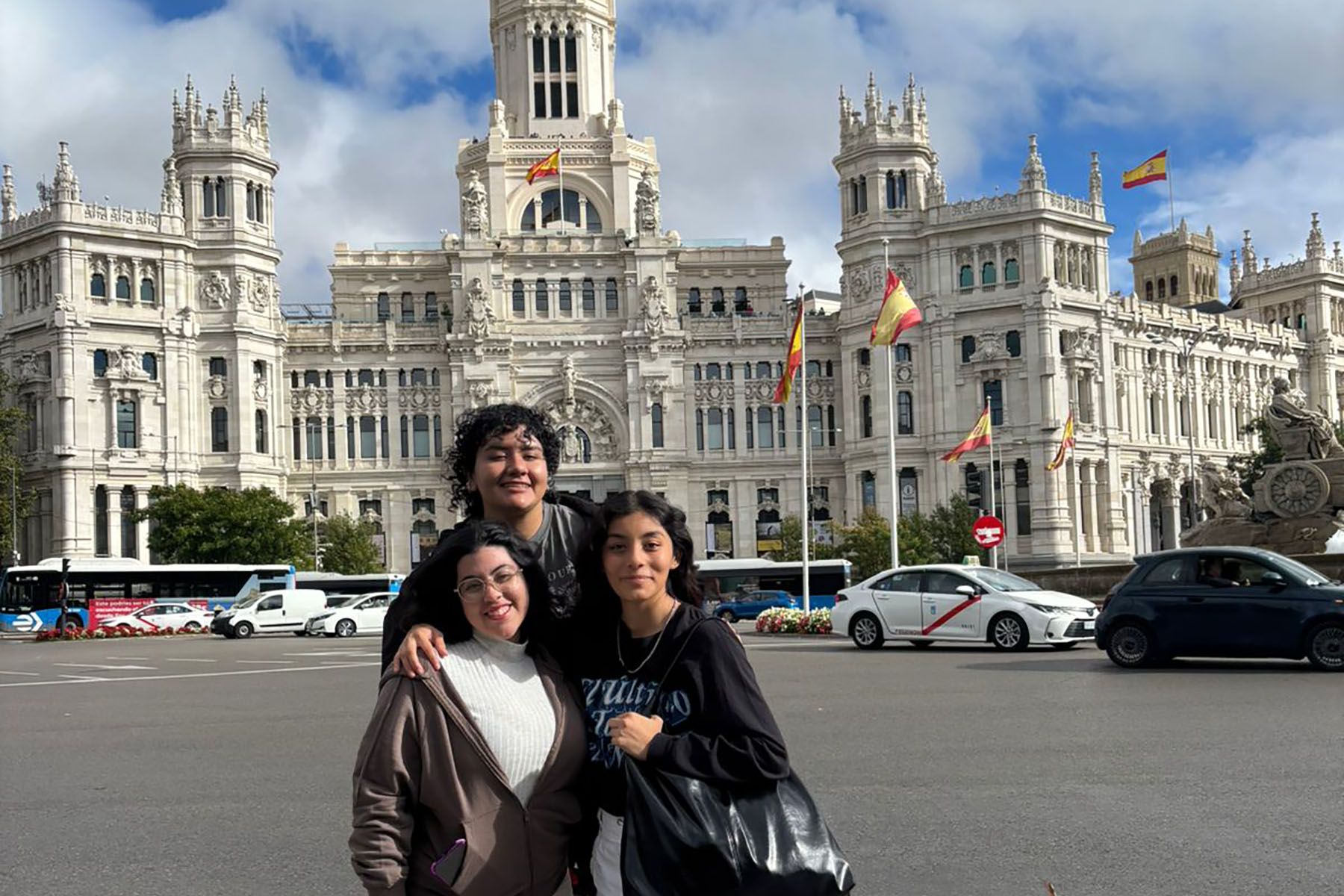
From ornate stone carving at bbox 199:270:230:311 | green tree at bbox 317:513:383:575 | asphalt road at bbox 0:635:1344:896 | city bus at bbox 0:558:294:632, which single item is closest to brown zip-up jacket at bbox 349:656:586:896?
asphalt road at bbox 0:635:1344:896

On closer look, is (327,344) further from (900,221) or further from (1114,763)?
(1114,763)

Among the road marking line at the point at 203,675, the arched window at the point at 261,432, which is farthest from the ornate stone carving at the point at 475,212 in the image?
the road marking line at the point at 203,675

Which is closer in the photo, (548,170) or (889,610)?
(889,610)

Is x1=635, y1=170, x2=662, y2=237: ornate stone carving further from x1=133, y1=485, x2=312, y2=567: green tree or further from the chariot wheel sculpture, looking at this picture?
the chariot wheel sculpture

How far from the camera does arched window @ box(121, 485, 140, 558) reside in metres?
83.0

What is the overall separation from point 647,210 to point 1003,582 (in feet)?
222

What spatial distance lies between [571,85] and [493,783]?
9819 cm

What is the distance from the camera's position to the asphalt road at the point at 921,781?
859cm

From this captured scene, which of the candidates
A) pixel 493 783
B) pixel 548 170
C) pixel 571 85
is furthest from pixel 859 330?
pixel 493 783

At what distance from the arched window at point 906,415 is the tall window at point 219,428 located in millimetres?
37940

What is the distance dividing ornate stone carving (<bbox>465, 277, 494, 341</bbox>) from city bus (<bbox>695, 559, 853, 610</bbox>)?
2737 centimetres

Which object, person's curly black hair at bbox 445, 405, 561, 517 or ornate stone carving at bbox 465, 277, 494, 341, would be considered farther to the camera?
ornate stone carving at bbox 465, 277, 494, 341

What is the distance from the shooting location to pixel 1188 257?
13500 centimetres

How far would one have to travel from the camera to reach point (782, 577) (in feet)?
218
